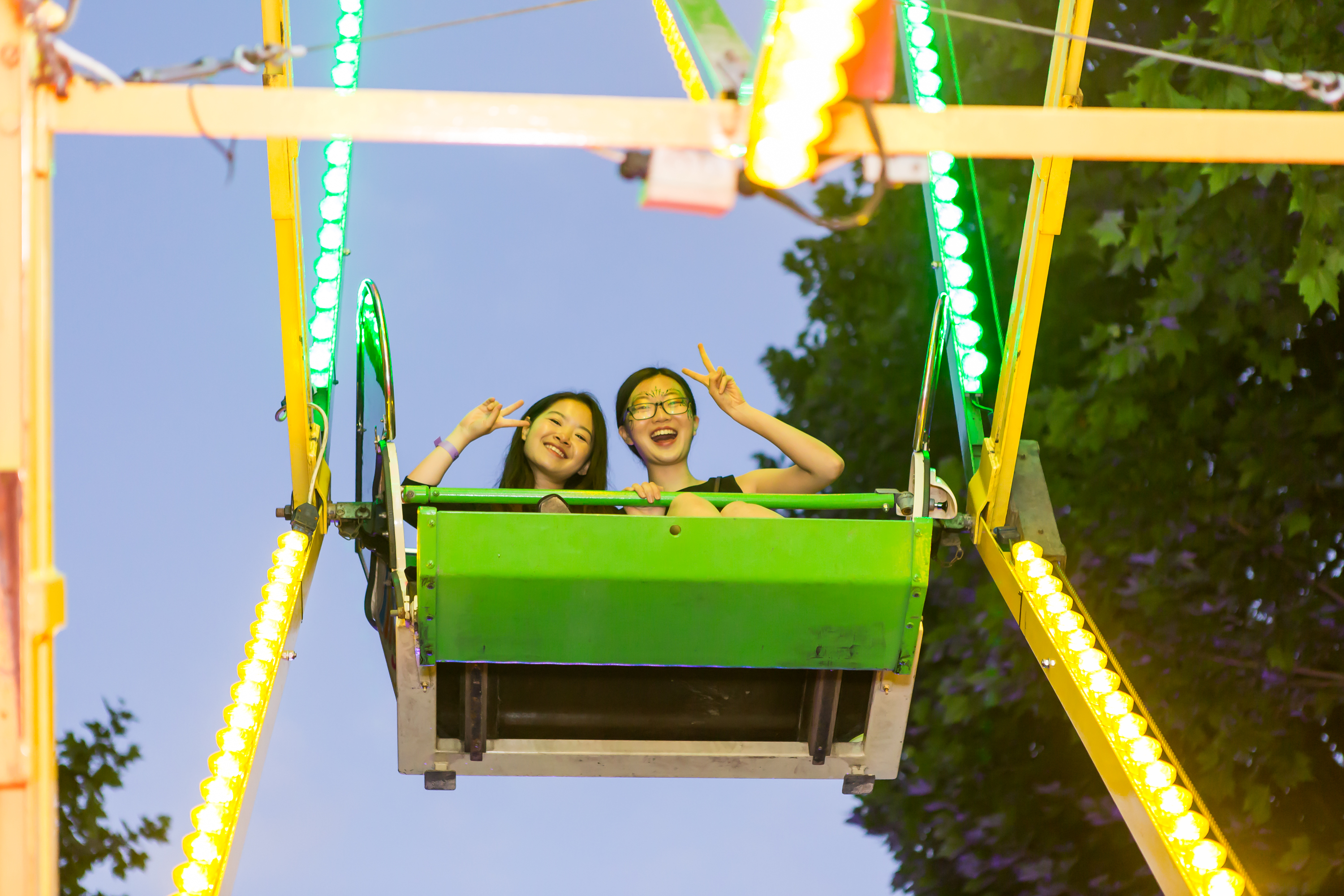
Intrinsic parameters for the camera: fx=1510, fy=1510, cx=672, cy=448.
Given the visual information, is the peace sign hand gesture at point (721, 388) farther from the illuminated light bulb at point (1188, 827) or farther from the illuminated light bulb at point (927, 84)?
the illuminated light bulb at point (1188, 827)

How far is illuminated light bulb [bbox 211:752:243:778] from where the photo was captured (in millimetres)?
3182

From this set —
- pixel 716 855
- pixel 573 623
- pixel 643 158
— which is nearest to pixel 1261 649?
pixel 573 623

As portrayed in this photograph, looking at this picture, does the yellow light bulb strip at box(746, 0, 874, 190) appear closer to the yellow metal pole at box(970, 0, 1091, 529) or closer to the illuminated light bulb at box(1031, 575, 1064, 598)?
the yellow metal pole at box(970, 0, 1091, 529)

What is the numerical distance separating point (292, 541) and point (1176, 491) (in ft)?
16.7

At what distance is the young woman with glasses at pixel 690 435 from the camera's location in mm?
4715

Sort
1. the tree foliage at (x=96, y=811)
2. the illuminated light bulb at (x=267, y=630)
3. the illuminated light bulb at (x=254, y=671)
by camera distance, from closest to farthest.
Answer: the illuminated light bulb at (x=254, y=671) < the illuminated light bulb at (x=267, y=630) < the tree foliage at (x=96, y=811)

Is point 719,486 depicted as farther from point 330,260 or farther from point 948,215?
point 330,260

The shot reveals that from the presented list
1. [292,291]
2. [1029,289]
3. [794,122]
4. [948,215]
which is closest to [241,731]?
[292,291]

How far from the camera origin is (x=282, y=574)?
3.73 meters

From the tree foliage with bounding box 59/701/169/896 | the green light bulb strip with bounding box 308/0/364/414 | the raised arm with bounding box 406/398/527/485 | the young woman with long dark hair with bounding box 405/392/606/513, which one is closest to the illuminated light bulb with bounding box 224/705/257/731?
the green light bulb strip with bounding box 308/0/364/414

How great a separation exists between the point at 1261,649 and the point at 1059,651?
13.6 feet

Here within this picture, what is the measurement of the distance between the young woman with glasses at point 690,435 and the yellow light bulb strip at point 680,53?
1019 millimetres

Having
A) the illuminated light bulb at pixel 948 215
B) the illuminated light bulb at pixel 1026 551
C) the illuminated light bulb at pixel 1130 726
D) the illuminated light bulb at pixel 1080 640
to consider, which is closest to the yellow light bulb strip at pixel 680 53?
the illuminated light bulb at pixel 948 215

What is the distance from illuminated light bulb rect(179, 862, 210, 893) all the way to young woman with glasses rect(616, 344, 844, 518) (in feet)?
6.33
